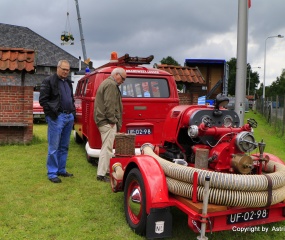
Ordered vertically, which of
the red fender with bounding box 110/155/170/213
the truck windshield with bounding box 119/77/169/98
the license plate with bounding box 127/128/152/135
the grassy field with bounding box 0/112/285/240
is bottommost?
the grassy field with bounding box 0/112/285/240

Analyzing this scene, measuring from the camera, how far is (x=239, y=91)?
7.01 metres

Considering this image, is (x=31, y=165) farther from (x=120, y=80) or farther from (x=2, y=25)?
(x=2, y=25)

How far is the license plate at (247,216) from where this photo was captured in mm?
3277

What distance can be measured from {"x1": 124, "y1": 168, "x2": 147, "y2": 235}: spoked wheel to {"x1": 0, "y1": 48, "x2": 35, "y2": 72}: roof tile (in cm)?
642

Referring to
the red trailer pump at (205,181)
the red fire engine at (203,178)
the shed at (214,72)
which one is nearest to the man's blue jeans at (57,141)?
the red fire engine at (203,178)

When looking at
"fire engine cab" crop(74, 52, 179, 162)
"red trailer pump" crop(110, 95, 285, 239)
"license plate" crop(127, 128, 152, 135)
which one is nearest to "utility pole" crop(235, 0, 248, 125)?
"fire engine cab" crop(74, 52, 179, 162)

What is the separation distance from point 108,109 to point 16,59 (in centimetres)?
493

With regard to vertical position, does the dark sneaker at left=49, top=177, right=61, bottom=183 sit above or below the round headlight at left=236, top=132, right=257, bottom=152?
below

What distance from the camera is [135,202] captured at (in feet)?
12.5

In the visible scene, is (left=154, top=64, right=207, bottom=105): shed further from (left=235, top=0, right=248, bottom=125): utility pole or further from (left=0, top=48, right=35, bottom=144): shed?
(left=0, top=48, right=35, bottom=144): shed

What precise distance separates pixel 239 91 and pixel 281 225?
340 cm

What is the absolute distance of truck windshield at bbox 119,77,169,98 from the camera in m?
6.80

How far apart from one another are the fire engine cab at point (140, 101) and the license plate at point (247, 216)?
136 inches

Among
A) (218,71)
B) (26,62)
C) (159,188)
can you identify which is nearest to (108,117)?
(159,188)
